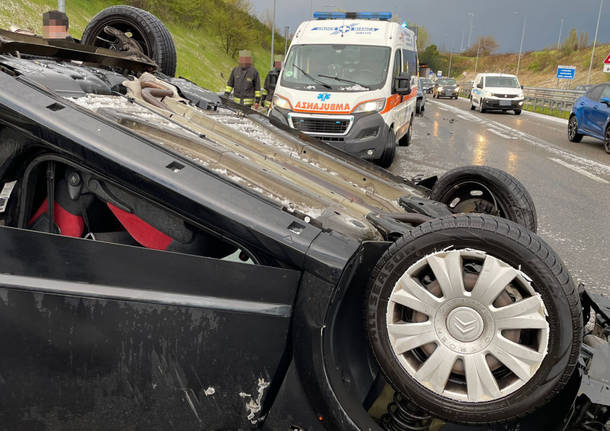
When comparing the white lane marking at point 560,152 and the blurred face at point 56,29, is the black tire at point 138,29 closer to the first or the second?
the blurred face at point 56,29

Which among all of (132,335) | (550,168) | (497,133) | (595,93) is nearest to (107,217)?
(132,335)

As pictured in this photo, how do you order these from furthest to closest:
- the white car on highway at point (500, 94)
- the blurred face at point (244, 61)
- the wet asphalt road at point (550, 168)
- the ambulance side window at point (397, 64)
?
the white car on highway at point (500, 94)
the blurred face at point (244, 61)
the ambulance side window at point (397, 64)
the wet asphalt road at point (550, 168)

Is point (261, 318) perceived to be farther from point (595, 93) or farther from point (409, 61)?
point (595, 93)

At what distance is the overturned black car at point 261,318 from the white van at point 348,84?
725cm

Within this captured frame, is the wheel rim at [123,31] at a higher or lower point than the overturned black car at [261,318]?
higher

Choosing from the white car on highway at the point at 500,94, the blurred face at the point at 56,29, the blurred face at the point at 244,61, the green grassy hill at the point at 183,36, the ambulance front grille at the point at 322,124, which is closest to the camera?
the blurred face at the point at 56,29

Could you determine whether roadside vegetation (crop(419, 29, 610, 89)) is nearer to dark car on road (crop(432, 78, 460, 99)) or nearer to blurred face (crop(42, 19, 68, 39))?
dark car on road (crop(432, 78, 460, 99))

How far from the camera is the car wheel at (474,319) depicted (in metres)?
1.68

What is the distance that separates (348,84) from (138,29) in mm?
5628

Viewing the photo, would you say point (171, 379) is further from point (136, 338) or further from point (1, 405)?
point (1, 405)

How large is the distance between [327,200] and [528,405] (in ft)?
3.68

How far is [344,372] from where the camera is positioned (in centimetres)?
187

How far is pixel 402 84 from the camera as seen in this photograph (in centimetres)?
973

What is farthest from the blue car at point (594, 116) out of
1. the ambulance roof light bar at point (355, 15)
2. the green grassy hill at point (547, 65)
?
the green grassy hill at point (547, 65)
